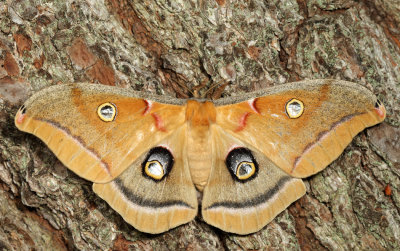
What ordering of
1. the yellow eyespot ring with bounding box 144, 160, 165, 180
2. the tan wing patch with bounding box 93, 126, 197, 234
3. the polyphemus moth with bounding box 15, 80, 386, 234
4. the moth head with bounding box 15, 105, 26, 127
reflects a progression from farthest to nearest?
1. the yellow eyespot ring with bounding box 144, 160, 165, 180
2. the tan wing patch with bounding box 93, 126, 197, 234
3. the polyphemus moth with bounding box 15, 80, 386, 234
4. the moth head with bounding box 15, 105, 26, 127

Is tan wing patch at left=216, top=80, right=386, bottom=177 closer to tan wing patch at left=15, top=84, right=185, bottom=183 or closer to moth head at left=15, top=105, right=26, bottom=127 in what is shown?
tan wing patch at left=15, top=84, right=185, bottom=183

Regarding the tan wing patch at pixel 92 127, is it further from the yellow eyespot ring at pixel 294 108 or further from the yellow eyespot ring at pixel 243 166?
the yellow eyespot ring at pixel 294 108

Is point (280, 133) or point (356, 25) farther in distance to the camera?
point (356, 25)

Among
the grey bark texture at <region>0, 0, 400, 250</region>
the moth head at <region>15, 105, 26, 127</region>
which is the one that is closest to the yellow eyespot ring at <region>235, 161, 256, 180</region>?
the grey bark texture at <region>0, 0, 400, 250</region>

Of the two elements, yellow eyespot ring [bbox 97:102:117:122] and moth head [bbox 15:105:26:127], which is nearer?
moth head [bbox 15:105:26:127]

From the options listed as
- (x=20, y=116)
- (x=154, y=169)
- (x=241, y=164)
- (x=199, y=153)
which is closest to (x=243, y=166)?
(x=241, y=164)

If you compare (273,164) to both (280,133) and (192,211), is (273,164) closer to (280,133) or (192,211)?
(280,133)

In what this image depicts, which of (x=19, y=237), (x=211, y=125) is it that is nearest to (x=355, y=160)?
(x=211, y=125)

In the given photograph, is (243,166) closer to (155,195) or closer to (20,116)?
(155,195)

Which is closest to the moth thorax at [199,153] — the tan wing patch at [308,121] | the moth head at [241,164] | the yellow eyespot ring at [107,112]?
the moth head at [241,164]
